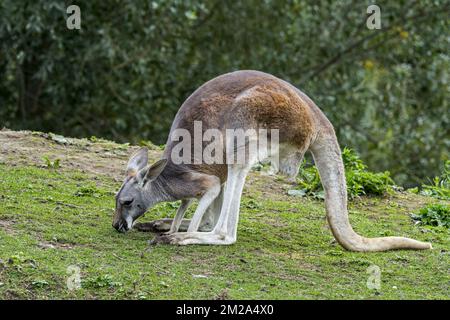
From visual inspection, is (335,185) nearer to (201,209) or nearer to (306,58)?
(201,209)

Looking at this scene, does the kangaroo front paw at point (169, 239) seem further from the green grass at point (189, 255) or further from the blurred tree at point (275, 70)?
the blurred tree at point (275, 70)

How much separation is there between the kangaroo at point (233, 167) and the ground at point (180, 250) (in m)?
0.11

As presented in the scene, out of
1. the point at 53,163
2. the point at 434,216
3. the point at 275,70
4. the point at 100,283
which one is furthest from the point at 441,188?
the point at 275,70

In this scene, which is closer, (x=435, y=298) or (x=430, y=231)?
(x=435, y=298)

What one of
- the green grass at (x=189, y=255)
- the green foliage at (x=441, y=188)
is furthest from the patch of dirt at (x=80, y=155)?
the green foliage at (x=441, y=188)

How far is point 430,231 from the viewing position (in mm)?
6297

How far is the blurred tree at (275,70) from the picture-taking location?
442 inches

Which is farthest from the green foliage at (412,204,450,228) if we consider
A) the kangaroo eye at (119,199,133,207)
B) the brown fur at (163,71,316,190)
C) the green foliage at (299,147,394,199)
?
the kangaroo eye at (119,199,133,207)

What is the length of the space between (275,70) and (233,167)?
7120 mm

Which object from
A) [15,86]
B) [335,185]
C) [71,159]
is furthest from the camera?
[15,86]

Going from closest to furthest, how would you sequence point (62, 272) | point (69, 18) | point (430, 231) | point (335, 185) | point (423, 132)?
point (62, 272), point (335, 185), point (430, 231), point (69, 18), point (423, 132)

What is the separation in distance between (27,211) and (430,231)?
2.65m

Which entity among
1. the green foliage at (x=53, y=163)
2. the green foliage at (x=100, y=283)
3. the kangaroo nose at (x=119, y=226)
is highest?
the green foliage at (x=53, y=163)

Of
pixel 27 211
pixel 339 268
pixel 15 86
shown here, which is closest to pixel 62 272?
pixel 27 211
